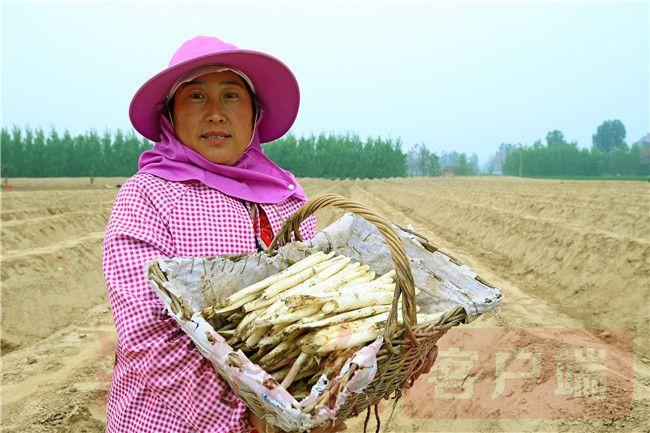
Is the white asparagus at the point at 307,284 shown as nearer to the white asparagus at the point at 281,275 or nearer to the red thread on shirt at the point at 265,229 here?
the white asparagus at the point at 281,275

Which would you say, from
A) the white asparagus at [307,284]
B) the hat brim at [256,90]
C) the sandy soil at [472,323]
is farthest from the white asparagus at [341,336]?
the sandy soil at [472,323]

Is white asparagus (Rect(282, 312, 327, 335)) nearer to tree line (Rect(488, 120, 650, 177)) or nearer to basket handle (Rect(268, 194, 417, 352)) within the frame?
basket handle (Rect(268, 194, 417, 352))

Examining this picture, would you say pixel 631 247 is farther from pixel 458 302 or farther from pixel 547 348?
pixel 458 302

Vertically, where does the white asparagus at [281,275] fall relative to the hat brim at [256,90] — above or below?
below

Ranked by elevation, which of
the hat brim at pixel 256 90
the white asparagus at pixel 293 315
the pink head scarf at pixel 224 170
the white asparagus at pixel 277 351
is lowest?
the white asparagus at pixel 277 351

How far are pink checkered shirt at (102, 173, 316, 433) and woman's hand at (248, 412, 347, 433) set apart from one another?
0.03 meters

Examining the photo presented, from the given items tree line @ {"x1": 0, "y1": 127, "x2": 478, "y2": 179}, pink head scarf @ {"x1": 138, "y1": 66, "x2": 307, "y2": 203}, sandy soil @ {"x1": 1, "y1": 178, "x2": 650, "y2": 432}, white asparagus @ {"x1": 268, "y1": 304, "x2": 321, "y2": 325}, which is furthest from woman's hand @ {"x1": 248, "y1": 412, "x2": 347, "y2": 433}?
tree line @ {"x1": 0, "y1": 127, "x2": 478, "y2": 179}

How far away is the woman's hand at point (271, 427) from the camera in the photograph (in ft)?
4.21

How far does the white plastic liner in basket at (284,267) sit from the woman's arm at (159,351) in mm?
107

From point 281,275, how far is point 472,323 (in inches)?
147

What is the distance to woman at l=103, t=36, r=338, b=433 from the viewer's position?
151 centimetres

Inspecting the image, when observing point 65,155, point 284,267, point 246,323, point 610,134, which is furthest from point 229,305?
point 610,134

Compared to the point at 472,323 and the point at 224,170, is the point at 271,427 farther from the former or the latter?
the point at 472,323

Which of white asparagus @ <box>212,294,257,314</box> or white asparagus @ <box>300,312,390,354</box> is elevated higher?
white asparagus @ <box>212,294,257,314</box>
